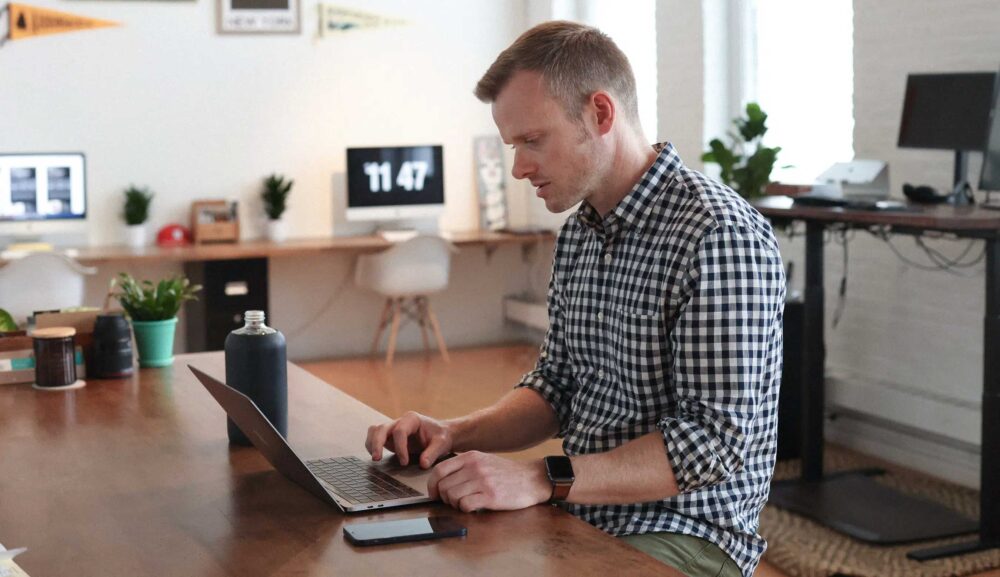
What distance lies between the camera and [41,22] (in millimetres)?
6383

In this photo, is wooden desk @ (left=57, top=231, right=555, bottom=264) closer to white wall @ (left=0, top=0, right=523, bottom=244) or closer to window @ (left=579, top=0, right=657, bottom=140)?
white wall @ (left=0, top=0, right=523, bottom=244)

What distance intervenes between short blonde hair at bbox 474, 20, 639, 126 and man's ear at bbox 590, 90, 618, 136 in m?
0.01

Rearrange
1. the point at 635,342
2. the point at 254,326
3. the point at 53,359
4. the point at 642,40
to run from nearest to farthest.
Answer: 1. the point at 635,342
2. the point at 254,326
3. the point at 53,359
4. the point at 642,40

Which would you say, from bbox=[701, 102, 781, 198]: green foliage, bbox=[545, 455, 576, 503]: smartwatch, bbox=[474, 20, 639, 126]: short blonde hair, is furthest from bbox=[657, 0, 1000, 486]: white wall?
bbox=[545, 455, 576, 503]: smartwatch

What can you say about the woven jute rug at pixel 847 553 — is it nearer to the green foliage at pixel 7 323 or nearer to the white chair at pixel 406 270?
the green foliage at pixel 7 323

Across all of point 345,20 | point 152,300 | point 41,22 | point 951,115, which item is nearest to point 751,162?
point 951,115

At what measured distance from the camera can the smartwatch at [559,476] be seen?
5.34 feet

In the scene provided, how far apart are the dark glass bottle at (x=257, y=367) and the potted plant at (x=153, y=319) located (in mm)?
720

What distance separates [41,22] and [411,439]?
17.2 feet

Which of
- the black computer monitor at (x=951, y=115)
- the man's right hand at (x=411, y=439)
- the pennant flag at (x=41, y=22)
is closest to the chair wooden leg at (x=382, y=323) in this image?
the pennant flag at (x=41, y=22)

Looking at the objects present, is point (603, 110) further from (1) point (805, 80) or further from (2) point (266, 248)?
(2) point (266, 248)

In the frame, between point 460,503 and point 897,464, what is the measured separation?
3476 mm

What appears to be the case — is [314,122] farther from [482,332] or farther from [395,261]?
[482,332]

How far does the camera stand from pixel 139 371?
262cm
